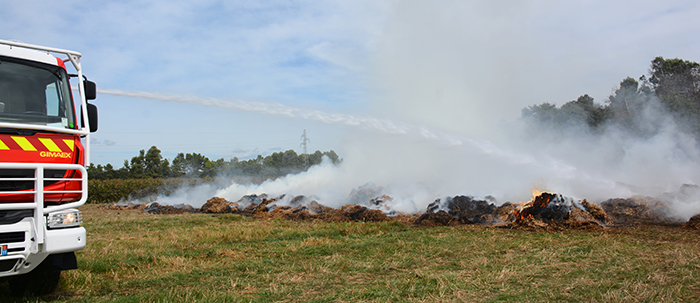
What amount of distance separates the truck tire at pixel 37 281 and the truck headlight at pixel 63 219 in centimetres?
134

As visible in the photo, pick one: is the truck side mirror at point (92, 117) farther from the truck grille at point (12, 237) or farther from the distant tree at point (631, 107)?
the distant tree at point (631, 107)

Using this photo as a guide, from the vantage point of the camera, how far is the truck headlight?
204 inches

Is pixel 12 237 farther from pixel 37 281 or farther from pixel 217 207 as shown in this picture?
pixel 217 207

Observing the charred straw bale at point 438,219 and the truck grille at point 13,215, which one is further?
the charred straw bale at point 438,219

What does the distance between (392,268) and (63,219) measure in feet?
18.6

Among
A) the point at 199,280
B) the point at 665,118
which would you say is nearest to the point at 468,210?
the point at 199,280

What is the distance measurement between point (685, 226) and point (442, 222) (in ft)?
26.2

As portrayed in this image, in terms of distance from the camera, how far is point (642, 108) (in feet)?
129

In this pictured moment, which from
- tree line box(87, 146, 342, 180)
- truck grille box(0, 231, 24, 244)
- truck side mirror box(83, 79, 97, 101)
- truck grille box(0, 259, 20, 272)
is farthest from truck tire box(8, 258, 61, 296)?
tree line box(87, 146, 342, 180)

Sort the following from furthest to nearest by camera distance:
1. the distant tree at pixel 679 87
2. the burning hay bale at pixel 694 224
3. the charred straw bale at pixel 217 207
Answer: the distant tree at pixel 679 87 → the charred straw bale at pixel 217 207 → the burning hay bale at pixel 694 224

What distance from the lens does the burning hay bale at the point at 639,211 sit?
15877 millimetres

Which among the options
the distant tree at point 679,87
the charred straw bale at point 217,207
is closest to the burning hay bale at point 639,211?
the charred straw bale at point 217,207

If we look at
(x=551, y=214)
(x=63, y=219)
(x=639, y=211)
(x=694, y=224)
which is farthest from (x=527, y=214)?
(x=63, y=219)

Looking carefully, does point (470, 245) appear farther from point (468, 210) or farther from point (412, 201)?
point (412, 201)
